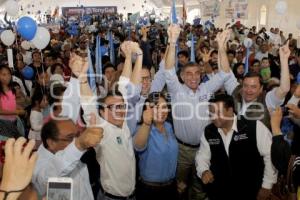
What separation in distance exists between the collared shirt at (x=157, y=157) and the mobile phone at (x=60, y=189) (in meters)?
1.26

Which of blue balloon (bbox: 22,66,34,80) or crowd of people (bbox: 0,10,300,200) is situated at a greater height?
blue balloon (bbox: 22,66,34,80)

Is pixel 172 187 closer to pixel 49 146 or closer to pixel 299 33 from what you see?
pixel 49 146

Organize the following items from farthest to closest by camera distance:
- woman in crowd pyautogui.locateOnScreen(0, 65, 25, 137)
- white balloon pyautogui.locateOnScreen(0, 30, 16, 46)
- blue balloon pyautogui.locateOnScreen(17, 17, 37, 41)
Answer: white balloon pyautogui.locateOnScreen(0, 30, 16, 46) < blue balloon pyautogui.locateOnScreen(17, 17, 37, 41) < woman in crowd pyautogui.locateOnScreen(0, 65, 25, 137)

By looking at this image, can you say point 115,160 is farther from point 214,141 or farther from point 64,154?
point 214,141

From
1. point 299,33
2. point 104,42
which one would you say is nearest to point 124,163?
point 104,42

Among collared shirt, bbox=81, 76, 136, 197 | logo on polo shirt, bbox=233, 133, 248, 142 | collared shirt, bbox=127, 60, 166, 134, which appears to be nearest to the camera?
collared shirt, bbox=81, 76, 136, 197

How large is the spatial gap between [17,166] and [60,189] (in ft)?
1.10

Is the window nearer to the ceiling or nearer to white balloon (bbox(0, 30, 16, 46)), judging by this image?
the ceiling

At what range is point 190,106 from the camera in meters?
3.73

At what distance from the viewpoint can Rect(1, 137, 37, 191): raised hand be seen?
1465 mm

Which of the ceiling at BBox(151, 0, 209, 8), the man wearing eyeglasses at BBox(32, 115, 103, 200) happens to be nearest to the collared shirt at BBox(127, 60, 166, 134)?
the man wearing eyeglasses at BBox(32, 115, 103, 200)

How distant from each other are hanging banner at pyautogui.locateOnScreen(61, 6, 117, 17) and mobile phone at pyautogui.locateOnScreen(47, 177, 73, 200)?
28997 millimetres

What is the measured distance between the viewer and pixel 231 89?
4.05 meters

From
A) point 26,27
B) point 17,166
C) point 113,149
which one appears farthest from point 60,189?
point 26,27
